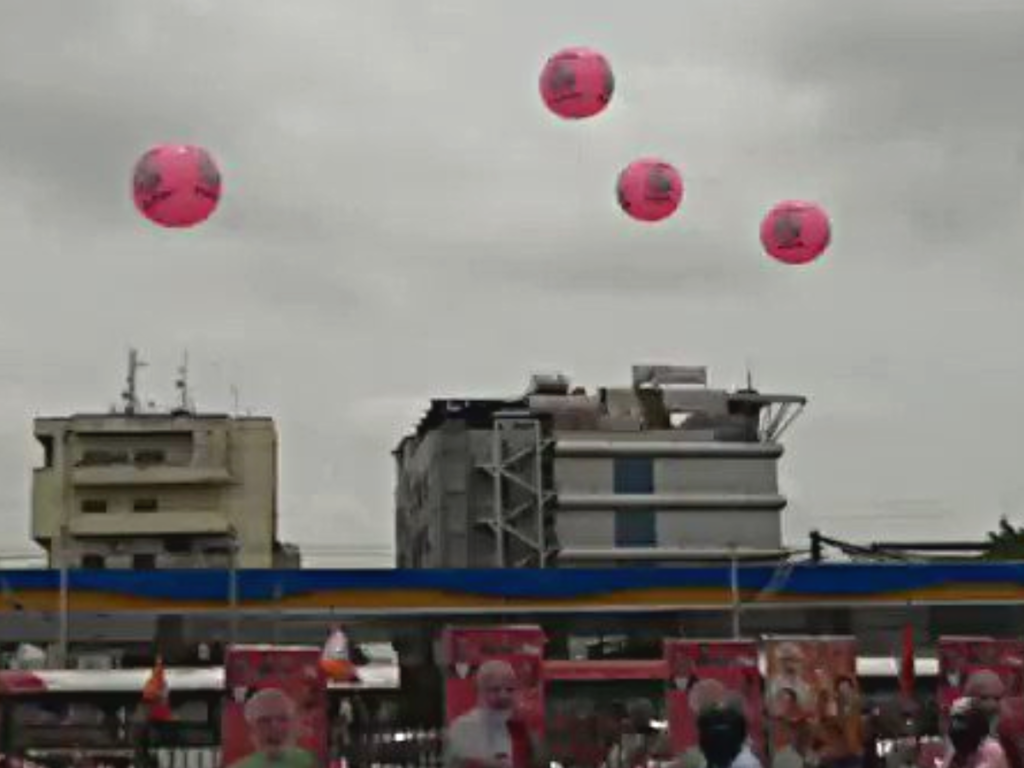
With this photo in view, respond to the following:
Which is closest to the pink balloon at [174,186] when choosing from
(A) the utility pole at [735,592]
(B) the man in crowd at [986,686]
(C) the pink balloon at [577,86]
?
(C) the pink balloon at [577,86]

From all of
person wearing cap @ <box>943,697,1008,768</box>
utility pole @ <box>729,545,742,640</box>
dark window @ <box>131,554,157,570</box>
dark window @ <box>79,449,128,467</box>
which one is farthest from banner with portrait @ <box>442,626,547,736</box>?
dark window @ <box>79,449,128,467</box>

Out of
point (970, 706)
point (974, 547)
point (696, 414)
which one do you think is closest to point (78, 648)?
point (974, 547)

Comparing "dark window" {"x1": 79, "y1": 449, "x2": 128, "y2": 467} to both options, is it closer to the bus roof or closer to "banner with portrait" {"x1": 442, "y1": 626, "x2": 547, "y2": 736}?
the bus roof

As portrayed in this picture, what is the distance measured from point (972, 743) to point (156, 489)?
82.8m

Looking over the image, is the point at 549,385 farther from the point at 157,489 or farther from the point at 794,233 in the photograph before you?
the point at 794,233

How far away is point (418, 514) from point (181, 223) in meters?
84.3

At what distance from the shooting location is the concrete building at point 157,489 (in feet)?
292

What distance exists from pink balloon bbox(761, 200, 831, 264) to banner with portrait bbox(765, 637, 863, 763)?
4.13 meters

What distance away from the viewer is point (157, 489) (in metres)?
90.1

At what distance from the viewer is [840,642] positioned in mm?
19500

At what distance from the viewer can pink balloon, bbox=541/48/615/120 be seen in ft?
56.3

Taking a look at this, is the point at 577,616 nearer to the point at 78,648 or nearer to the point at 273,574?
the point at 273,574

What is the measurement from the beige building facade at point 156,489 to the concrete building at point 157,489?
5cm

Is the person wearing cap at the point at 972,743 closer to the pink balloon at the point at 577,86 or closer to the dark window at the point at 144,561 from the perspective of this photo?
the pink balloon at the point at 577,86
